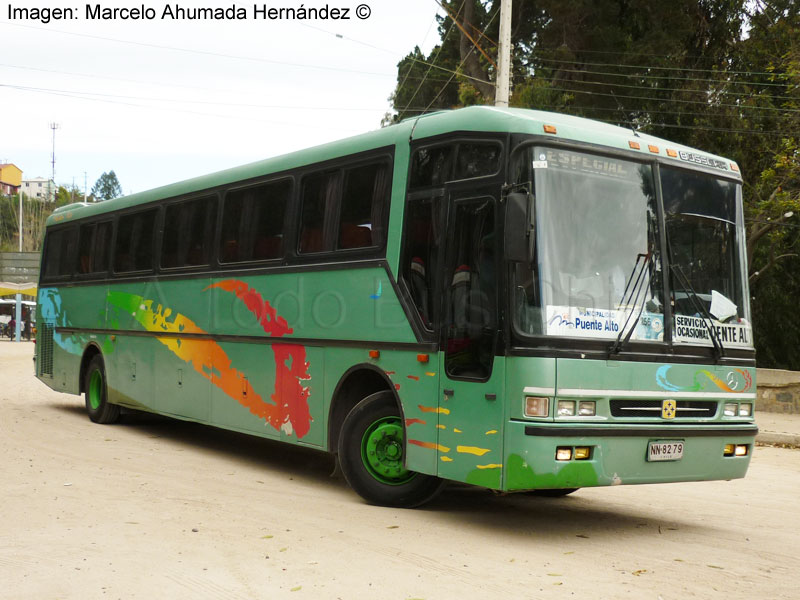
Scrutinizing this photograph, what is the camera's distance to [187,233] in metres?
12.9

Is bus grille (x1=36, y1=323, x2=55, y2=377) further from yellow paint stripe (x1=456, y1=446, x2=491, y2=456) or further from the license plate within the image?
the license plate

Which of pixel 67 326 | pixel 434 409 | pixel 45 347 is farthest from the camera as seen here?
pixel 45 347

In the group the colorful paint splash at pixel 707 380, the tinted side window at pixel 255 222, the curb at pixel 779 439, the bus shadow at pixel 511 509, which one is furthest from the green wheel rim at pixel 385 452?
the curb at pixel 779 439

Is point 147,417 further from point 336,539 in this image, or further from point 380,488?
point 336,539

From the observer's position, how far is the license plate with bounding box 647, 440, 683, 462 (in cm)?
773

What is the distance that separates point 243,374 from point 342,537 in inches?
165

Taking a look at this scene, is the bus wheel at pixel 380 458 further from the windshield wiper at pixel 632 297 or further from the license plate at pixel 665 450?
the windshield wiper at pixel 632 297

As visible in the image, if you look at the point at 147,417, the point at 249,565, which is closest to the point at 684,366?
the point at 249,565

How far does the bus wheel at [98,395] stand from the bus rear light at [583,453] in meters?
9.90

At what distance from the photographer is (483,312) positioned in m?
7.69

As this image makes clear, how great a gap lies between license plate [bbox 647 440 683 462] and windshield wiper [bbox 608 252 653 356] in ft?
2.70

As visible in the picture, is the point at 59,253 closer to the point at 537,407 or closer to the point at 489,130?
the point at 489,130

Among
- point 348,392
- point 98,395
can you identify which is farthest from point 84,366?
point 348,392

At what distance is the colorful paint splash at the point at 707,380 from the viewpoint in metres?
7.85
